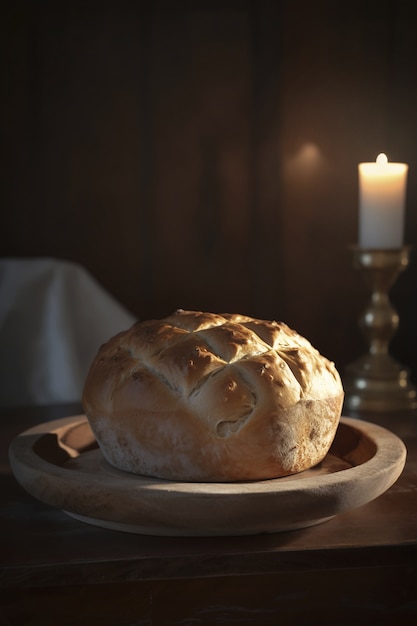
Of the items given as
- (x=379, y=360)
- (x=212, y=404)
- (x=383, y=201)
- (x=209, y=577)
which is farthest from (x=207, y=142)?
(x=209, y=577)

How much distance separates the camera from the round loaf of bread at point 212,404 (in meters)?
0.71

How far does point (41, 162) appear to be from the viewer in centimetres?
Result: 134

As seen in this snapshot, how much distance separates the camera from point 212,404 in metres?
0.71

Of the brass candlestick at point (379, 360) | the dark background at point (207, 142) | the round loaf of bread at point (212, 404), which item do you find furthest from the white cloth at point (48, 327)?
the round loaf of bread at point (212, 404)

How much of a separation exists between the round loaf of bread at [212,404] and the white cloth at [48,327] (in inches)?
18.7

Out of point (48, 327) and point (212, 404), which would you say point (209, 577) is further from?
point (48, 327)

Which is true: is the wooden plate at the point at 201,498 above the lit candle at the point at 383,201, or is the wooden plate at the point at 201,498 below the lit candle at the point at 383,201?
below

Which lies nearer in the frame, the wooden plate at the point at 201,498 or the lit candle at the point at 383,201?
the wooden plate at the point at 201,498

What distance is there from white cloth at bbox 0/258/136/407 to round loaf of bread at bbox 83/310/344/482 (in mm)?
476

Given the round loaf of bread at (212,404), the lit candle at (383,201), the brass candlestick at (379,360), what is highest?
the lit candle at (383,201)

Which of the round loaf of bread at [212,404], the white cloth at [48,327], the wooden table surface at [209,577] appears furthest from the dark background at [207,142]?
the wooden table surface at [209,577]

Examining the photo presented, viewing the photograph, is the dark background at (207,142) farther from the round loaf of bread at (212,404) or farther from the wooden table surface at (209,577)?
the wooden table surface at (209,577)

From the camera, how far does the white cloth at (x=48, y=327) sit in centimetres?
126

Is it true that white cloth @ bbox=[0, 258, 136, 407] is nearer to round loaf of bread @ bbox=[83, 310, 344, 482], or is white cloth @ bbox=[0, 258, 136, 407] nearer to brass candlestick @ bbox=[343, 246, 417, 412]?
brass candlestick @ bbox=[343, 246, 417, 412]
